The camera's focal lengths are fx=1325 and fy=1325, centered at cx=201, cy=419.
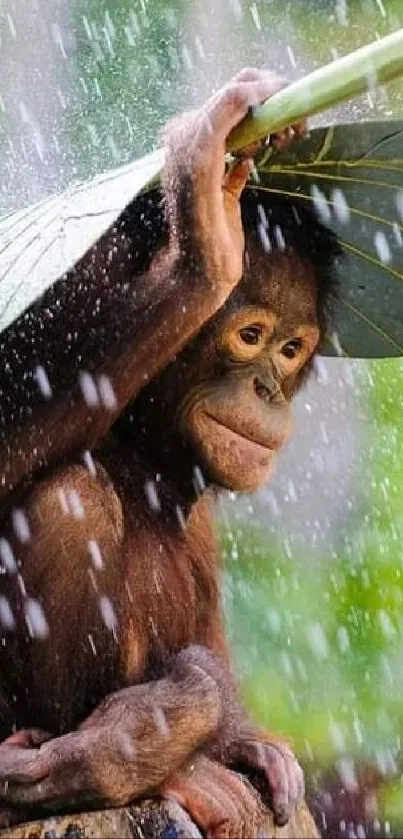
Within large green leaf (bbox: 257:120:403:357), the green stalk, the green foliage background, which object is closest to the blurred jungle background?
the green foliage background

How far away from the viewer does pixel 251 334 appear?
2375 mm

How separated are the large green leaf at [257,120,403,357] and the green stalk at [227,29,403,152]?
27 cm

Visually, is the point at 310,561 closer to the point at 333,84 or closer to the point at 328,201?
the point at 328,201

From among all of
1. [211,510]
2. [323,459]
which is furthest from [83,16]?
[211,510]

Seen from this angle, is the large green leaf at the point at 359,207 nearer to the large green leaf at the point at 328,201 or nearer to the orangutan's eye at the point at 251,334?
the large green leaf at the point at 328,201

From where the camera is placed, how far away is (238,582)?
17.2 feet

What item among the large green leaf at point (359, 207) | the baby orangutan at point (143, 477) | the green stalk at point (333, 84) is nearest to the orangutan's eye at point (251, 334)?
the baby orangutan at point (143, 477)

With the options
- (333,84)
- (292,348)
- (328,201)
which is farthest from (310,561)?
(333,84)

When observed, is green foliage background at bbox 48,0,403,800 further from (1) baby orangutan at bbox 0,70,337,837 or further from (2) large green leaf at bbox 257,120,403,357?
(1) baby orangutan at bbox 0,70,337,837

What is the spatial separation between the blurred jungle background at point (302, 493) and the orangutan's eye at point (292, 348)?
7.66ft

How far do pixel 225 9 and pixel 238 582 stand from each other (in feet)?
7.60

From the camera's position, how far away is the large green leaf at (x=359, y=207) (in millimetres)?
2082

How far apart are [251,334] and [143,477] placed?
0.32 m

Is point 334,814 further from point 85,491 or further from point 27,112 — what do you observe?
point 85,491
